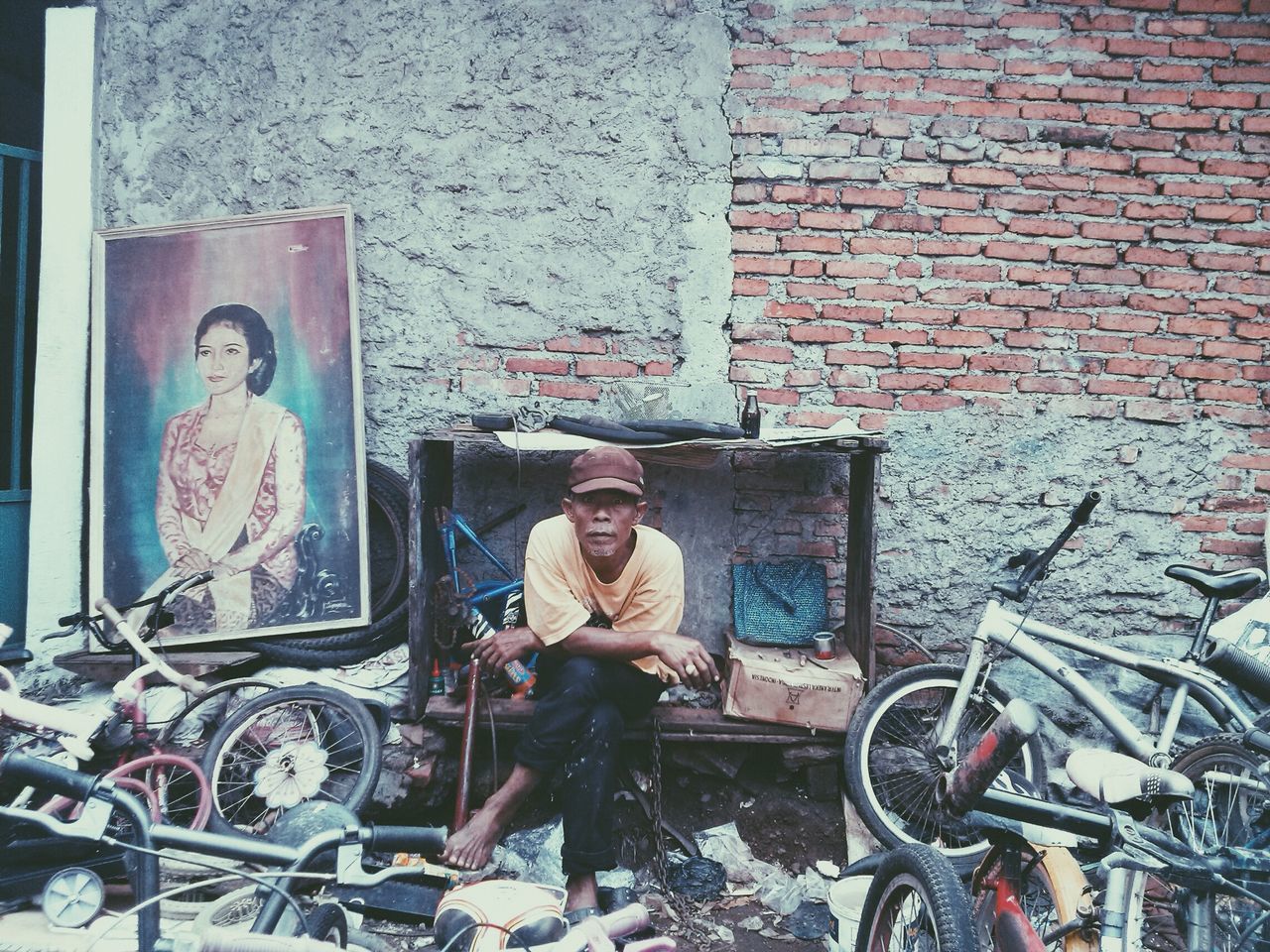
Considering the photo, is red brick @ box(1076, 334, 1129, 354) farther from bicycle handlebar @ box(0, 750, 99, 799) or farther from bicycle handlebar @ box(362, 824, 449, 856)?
bicycle handlebar @ box(0, 750, 99, 799)

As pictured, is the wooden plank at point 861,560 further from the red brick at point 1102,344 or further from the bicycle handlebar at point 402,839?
the bicycle handlebar at point 402,839

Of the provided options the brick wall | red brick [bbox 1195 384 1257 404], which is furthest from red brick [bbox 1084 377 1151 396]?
red brick [bbox 1195 384 1257 404]

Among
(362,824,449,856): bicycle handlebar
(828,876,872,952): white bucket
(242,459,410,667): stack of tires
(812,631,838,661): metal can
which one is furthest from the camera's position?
(242,459,410,667): stack of tires

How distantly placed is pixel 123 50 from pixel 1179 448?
Result: 5.99 m

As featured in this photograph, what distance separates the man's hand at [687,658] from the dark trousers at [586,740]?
208 millimetres

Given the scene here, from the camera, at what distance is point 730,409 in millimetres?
4320

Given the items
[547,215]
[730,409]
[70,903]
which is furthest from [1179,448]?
[70,903]

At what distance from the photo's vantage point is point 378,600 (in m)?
4.42

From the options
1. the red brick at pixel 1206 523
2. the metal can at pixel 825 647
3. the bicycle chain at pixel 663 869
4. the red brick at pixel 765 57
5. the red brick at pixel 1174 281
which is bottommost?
the bicycle chain at pixel 663 869

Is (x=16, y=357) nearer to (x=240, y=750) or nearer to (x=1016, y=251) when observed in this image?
(x=240, y=750)

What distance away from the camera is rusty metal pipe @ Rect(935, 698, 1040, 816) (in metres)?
1.77

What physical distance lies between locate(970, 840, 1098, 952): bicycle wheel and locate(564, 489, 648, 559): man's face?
1.72 m

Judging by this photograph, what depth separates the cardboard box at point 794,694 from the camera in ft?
11.9

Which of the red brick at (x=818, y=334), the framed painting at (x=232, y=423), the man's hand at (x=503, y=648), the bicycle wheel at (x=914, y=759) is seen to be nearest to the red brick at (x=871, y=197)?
the red brick at (x=818, y=334)
